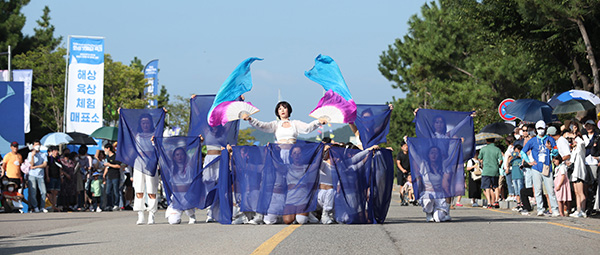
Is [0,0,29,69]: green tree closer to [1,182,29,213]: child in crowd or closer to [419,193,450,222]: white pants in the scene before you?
[1,182,29,213]: child in crowd

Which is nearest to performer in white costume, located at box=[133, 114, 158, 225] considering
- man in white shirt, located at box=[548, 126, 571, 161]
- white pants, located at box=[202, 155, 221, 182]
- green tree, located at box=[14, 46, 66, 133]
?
white pants, located at box=[202, 155, 221, 182]

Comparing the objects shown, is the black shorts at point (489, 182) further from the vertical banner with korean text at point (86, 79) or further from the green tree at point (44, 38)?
the green tree at point (44, 38)

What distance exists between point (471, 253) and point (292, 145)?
219 inches

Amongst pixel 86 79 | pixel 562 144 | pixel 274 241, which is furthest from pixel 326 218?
pixel 86 79

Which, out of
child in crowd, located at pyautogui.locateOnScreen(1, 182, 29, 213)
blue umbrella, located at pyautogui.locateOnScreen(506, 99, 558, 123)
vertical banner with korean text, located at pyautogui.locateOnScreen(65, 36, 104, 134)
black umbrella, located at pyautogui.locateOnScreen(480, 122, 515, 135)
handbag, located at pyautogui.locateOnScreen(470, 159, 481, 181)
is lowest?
child in crowd, located at pyautogui.locateOnScreen(1, 182, 29, 213)

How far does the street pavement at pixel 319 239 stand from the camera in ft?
29.5

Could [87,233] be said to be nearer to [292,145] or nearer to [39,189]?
[292,145]

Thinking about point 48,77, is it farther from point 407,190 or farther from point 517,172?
point 517,172

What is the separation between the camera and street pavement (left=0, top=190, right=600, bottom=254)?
8.98m

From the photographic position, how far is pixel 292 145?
44.7 ft

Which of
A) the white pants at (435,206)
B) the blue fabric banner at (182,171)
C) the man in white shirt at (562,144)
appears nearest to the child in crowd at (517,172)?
the man in white shirt at (562,144)

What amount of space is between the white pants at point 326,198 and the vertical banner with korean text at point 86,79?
2372cm

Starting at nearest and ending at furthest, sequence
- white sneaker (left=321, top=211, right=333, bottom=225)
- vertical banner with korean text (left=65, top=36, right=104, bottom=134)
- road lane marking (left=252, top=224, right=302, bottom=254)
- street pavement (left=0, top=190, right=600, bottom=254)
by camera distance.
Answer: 1. road lane marking (left=252, top=224, right=302, bottom=254)
2. street pavement (left=0, top=190, right=600, bottom=254)
3. white sneaker (left=321, top=211, right=333, bottom=225)
4. vertical banner with korean text (left=65, top=36, right=104, bottom=134)

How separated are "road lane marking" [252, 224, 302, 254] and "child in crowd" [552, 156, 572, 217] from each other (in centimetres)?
660
